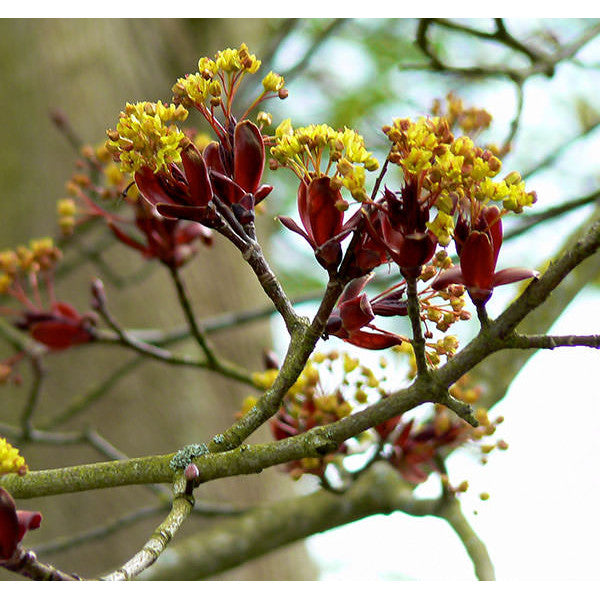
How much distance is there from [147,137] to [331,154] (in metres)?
0.22

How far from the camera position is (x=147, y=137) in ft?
3.18

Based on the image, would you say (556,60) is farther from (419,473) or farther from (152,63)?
(152,63)

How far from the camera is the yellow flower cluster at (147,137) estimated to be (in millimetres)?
964

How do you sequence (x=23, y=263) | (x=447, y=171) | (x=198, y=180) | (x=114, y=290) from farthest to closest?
(x=114, y=290) < (x=23, y=263) < (x=198, y=180) < (x=447, y=171)

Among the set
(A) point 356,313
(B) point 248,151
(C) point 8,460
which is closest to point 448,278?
(A) point 356,313

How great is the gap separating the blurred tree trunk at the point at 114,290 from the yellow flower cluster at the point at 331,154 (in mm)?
1777

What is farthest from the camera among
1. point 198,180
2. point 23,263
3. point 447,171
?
point 23,263

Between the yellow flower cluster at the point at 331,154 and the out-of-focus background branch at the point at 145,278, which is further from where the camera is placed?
the out-of-focus background branch at the point at 145,278

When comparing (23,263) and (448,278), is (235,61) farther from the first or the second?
(23,263)

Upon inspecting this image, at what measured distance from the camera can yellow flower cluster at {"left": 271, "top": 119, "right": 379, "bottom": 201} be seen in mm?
937

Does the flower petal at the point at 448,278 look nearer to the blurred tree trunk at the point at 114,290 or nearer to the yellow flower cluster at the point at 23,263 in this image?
the yellow flower cluster at the point at 23,263

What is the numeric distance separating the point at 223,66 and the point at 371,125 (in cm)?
69

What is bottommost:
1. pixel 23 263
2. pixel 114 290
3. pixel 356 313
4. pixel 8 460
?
pixel 8 460

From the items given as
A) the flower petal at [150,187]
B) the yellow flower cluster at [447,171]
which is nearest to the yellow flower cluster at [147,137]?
the flower petal at [150,187]
